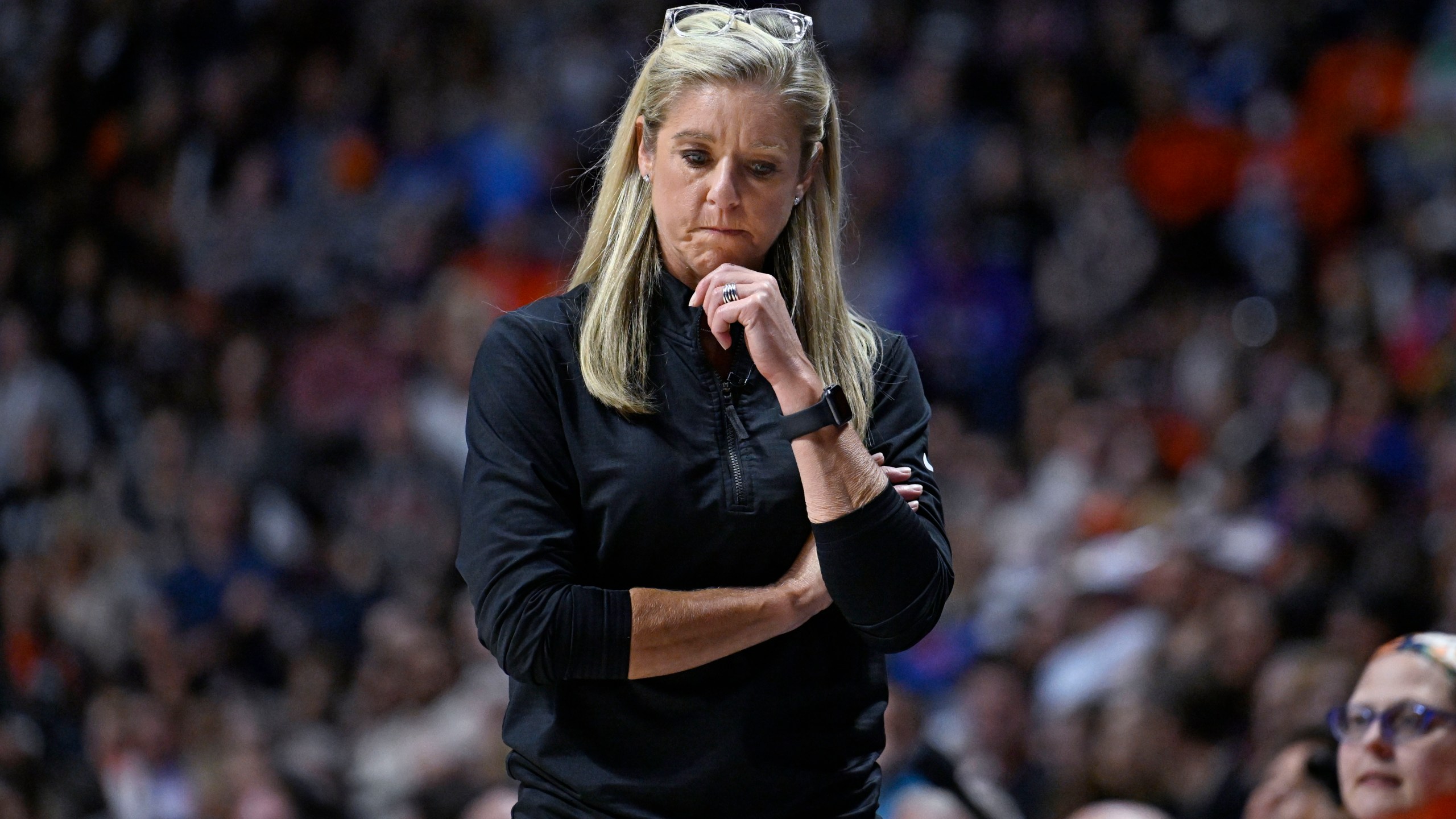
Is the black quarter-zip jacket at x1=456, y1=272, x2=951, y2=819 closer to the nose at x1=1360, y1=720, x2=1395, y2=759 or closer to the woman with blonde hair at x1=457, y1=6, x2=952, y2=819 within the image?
the woman with blonde hair at x1=457, y1=6, x2=952, y2=819

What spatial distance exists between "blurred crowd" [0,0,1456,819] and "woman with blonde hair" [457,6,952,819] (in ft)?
Answer: 6.96

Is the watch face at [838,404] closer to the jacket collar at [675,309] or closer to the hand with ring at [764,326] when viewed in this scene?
the hand with ring at [764,326]

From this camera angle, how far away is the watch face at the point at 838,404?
197 cm

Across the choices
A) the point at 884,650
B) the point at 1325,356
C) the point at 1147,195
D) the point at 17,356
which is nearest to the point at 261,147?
the point at 17,356

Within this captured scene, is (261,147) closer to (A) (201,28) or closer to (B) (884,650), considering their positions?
(A) (201,28)

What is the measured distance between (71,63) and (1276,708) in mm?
7106

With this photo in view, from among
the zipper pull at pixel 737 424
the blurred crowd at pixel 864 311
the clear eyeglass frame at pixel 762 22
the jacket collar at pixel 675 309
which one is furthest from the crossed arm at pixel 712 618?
the blurred crowd at pixel 864 311

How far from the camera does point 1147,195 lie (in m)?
7.93

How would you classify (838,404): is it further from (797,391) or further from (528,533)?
(528,533)

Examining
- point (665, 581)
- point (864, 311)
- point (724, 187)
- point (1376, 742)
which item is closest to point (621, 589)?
point (665, 581)

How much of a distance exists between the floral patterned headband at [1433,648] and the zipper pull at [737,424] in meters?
1.32

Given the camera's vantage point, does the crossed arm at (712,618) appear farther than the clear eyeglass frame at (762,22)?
No

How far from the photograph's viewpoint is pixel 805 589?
2.02 meters

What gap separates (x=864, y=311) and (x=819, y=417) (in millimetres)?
4994
